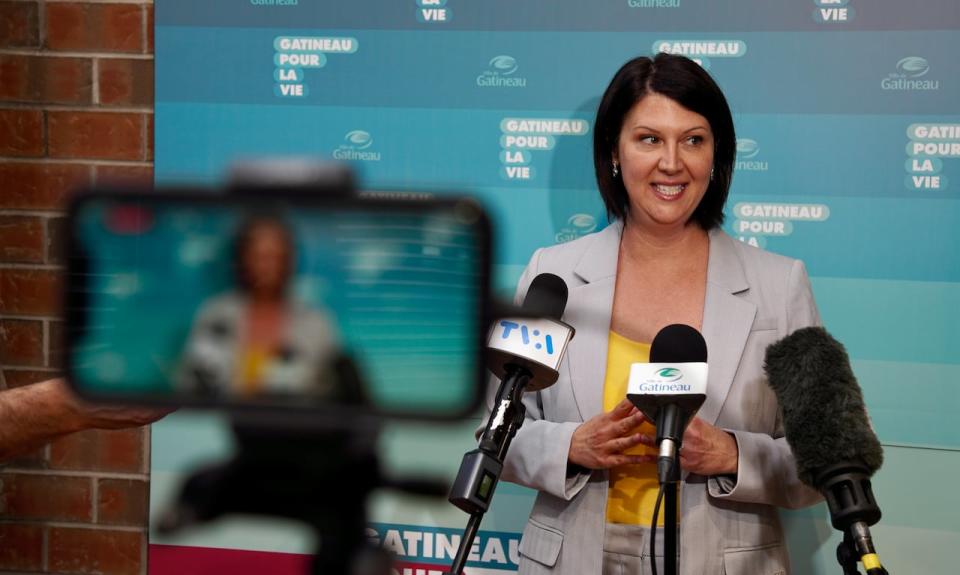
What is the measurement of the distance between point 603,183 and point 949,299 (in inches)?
32.8

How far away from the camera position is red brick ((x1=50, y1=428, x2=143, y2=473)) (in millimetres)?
2592

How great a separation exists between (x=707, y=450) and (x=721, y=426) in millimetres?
147

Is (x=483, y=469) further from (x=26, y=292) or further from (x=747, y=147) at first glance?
(x=26, y=292)

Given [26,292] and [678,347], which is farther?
[26,292]

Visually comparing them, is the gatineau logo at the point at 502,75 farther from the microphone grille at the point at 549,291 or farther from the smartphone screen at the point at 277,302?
the smartphone screen at the point at 277,302

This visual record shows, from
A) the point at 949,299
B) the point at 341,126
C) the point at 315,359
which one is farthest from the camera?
the point at 341,126

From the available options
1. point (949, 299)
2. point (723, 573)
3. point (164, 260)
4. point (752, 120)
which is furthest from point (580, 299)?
point (164, 260)

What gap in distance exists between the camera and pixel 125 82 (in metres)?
2.56

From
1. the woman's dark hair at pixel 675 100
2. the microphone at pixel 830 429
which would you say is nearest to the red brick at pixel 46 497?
the woman's dark hair at pixel 675 100

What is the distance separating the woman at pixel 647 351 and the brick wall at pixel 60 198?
1194mm

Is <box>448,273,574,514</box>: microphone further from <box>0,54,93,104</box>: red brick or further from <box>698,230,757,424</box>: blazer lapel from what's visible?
<box>0,54,93,104</box>: red brick

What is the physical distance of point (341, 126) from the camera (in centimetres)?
248

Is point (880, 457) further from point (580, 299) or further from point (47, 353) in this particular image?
point (47, 353)

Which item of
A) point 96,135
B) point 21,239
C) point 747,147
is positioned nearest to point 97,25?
point 96,135
